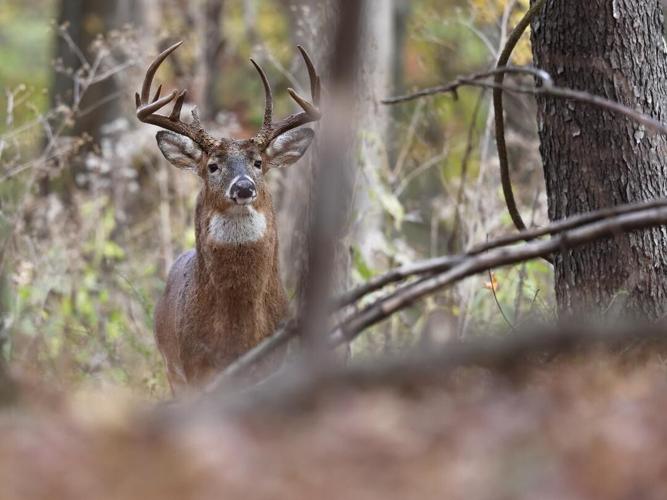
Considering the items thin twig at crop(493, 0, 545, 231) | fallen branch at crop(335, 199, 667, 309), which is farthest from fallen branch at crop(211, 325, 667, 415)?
thin twig at crop(493, 0, 545, 231)

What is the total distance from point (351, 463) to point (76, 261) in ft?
24.0

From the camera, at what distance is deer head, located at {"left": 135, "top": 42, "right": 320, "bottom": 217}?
7.95 m

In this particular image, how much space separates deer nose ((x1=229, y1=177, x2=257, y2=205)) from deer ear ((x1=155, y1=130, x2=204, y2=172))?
83cm

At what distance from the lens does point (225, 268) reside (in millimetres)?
7789

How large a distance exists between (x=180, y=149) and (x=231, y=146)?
0.46 meters

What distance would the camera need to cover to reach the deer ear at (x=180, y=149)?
8594 millimetres

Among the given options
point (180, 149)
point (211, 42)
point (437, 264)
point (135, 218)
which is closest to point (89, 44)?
point (135, 218)

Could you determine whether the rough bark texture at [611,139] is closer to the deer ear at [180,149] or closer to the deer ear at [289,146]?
the deer ear at [289,146]

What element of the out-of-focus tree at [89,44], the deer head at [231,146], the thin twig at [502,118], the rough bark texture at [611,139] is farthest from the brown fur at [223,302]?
the out-of-focus tree at [89,44]

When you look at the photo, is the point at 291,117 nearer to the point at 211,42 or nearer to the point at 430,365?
the point at 430,365

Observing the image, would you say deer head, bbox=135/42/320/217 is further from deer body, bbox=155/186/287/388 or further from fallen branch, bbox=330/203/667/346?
fallen branch, bbox=330/203/667/346

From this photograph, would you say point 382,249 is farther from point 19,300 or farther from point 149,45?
point 149,45

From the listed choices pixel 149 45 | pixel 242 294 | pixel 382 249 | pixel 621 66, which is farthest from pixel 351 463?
pixel 149 45

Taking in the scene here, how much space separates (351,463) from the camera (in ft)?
11.1
